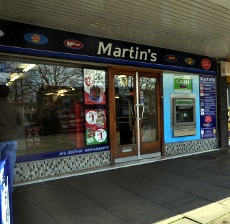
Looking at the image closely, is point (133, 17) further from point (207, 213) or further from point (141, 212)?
point (207, 213)

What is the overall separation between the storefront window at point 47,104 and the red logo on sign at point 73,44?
498mm

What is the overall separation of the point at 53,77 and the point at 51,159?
5.49 ft

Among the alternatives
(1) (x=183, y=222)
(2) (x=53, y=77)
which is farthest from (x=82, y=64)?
(1) (x=183, y=222)

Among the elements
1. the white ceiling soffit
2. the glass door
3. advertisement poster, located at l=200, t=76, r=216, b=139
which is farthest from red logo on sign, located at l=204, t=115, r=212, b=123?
the white ceiling soffit

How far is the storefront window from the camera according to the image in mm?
5156

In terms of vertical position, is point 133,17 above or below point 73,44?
above

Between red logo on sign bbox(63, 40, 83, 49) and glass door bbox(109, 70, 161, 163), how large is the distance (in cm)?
105

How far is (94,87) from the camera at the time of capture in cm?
598

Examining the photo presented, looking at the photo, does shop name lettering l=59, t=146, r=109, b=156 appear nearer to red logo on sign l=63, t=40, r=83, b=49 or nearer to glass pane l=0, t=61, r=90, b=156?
glass pane l=0, t=61, r=90, b=156

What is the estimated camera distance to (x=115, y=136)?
622 centimetres

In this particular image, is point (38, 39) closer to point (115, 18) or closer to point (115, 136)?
point (115, 18)

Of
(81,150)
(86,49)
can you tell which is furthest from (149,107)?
(86,49)

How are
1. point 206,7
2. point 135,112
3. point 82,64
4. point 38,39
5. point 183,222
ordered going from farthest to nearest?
1. point 135,112
2. point 82,64
3. point 38,39
4. point 206,7
5. point 183,222

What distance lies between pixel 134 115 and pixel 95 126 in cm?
113
